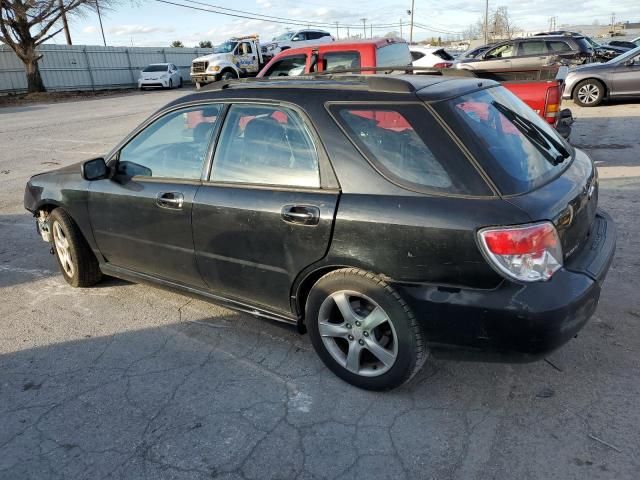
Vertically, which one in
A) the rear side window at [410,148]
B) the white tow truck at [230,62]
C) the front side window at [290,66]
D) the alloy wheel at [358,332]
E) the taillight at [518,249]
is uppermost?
the white tow truck at [230,62]

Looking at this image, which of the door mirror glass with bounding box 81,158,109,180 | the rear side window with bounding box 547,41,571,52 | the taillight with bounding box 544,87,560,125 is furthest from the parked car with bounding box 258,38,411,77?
the rear side window with bounding box 547,41,571,52

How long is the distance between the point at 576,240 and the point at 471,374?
3.19ft

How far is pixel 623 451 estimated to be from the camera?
2.35 metres

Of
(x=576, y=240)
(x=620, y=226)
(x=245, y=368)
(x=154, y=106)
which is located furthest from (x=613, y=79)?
(x=154, y=106)

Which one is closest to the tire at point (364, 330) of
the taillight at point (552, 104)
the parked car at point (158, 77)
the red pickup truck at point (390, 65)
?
the red pickup truck at point (390, 65)

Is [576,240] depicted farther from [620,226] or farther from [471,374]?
[620,226]

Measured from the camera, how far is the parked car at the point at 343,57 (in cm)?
766

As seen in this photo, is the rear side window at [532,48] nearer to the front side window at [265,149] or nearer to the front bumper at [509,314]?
the front side window at [265,149]

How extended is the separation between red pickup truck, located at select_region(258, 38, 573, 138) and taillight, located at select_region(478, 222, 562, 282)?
14.5 feet

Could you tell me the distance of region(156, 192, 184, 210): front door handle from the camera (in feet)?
11.0

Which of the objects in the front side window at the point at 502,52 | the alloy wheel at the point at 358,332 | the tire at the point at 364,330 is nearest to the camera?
the tire at the point at 364,330

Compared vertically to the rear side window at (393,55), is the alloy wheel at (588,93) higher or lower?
lower

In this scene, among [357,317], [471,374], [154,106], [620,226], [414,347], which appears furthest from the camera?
[154,106]

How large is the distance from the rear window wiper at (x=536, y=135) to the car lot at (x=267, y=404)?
118 centimetres
